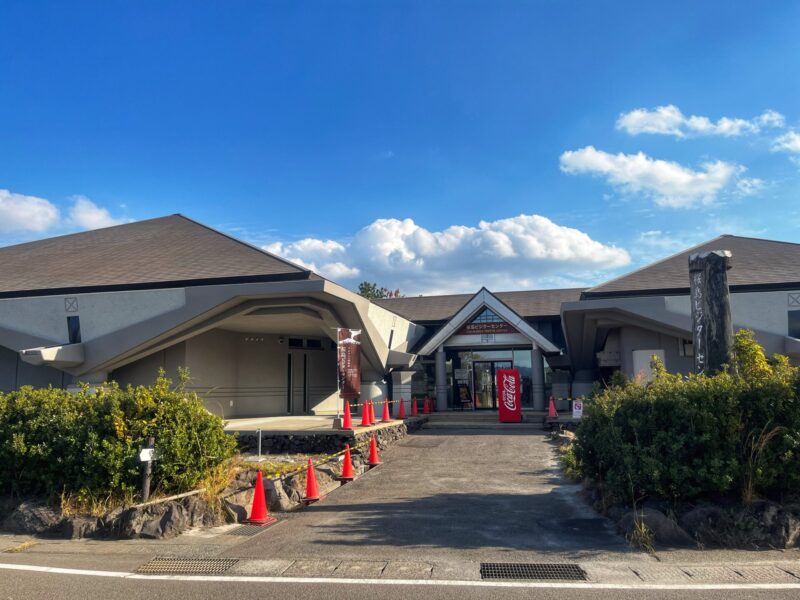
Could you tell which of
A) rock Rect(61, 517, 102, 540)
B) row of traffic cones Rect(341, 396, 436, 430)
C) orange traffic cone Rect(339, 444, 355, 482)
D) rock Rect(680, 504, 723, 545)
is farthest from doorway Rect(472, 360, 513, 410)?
rock Rect(61, 517, 102, 540)

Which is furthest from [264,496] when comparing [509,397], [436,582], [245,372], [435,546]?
[245,372]

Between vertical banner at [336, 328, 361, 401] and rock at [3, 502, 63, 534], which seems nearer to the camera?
rock at [3, 502, 63, 534]

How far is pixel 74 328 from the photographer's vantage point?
800 inches

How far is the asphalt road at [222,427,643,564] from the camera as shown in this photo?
7.21 m

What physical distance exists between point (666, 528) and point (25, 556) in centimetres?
826

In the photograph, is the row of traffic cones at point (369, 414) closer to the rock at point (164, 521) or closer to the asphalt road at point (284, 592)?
the rock at point (164, 521)

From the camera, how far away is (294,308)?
788 inches

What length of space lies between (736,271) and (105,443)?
21853mm

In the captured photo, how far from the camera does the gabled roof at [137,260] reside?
20.0 metres

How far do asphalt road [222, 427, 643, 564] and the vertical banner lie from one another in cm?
325

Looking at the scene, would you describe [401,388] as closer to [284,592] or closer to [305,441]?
[305,441]

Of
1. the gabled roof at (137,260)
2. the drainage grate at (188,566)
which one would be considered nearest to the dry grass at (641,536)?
the drainage grate at (188,566)

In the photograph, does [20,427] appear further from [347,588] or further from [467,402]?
[467,402]

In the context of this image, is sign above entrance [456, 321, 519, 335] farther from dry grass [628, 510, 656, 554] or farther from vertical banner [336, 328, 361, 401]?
dry grass [628, 510, 656, 554]
